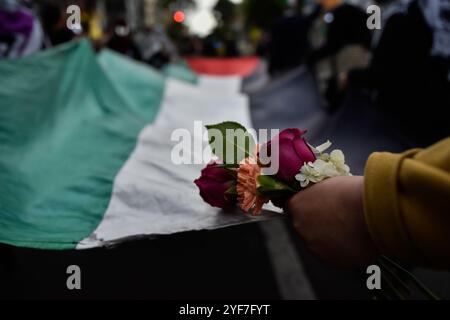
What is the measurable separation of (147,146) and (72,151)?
1.49 ft

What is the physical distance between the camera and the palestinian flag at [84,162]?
1.69 m

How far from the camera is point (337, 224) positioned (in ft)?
3.52

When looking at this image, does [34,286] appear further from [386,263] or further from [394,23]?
[394,23]

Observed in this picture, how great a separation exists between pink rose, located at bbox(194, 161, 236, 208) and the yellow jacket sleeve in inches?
22.8

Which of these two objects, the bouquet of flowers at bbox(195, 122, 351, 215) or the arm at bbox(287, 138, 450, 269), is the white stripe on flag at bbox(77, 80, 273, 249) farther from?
the arm at bbox(287, 138, 450, 269)

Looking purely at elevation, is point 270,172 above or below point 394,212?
above

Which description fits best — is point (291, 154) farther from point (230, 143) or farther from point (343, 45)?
point (343, 45)

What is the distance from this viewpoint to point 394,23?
3.06 meters

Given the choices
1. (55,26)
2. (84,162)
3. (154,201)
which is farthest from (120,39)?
(154,201)

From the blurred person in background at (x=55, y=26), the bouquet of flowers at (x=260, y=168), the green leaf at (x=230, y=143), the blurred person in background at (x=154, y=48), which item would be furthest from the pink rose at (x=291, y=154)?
the blurred person in background at (x=154, y=48)

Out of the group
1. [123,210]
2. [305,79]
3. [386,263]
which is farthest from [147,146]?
[305,79]

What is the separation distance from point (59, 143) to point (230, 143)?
5.40 ft

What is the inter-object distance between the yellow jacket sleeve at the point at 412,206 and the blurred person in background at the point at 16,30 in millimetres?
3505

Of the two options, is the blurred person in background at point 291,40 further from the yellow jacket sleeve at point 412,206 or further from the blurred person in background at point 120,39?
the yellow jacket sleeve at point 412,206
